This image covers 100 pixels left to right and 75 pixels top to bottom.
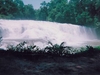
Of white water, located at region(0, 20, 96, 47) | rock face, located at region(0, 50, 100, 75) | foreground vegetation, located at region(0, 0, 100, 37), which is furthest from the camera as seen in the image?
foreground vegetation, located at region(0, 0, 100, 37)

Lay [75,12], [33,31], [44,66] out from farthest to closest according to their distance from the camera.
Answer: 1. [75,12]
2. [33,31]
3. [44,66]

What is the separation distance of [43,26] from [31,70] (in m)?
21.3

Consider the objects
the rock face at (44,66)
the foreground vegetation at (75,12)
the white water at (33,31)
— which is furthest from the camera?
the foreground vegetation at (75,12)

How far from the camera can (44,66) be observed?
13.6 feet

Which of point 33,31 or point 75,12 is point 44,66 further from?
point 75,12

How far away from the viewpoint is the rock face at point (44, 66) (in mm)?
3676

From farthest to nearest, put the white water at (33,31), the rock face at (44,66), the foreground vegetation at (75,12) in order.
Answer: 1. the foreground vegetation at (75,12)
2. the white water at (33,31)
3. the rock face at (44,66)

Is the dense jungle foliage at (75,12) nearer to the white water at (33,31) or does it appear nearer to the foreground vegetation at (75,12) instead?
the foreground vegetation at (75,12)

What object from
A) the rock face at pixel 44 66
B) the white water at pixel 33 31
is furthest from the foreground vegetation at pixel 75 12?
the rock face at pixel 44 66

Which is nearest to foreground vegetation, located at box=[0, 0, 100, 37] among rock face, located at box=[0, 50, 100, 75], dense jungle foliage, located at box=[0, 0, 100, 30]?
dense jungle foliage, located at box=[0, 0, 100, 30]

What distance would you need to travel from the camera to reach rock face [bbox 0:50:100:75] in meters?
3.68

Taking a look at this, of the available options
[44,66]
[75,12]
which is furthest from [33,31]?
[75,12]

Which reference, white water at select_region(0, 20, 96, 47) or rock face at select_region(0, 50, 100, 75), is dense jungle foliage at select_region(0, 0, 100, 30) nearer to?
white water at select_region(0, 20, 96, 47)

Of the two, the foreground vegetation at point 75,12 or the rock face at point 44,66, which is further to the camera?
the foreground vegetation at point 75,12
